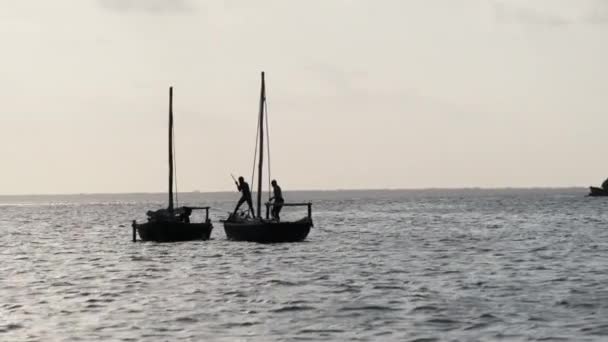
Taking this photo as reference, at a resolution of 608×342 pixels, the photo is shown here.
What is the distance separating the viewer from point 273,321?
24047 millimetres

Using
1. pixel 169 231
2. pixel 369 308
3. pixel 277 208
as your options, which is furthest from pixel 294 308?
pixel 169 231

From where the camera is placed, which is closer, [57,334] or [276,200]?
[57,334]

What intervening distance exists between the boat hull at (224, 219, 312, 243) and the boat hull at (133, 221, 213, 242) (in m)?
3.28

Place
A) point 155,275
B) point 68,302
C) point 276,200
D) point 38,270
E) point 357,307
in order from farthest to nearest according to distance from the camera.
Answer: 1. point 276,200
2. point 38,270
3. point 155,275
4. point 68,302
5. point 357,307

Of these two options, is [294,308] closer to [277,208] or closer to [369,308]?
[369,308]

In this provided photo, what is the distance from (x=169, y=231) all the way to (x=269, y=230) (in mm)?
6943

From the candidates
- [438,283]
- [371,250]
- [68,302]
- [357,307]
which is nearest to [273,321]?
[357,307]

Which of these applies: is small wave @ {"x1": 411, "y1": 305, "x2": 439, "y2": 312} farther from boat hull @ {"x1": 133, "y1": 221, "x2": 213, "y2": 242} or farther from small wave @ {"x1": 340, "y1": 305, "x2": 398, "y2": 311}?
boat hull @ {"x1": 133, "y1": 221, "x2": 213, "y2": 242}

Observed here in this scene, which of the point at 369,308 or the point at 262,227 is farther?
the point at 262,227

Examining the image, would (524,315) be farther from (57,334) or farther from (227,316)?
(57,334)

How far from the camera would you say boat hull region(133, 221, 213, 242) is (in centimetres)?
5597

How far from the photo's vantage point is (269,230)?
171 ft

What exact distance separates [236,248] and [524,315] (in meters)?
29.5

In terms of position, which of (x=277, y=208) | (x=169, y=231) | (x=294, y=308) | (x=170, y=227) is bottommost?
(x=294, y=308)
